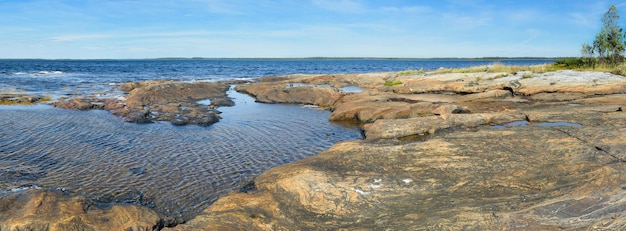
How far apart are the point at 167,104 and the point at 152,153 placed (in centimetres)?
1256

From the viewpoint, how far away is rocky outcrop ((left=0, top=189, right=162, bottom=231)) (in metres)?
6.02

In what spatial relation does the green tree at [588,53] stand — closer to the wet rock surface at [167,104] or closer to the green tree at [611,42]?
the green tree at [611,42]

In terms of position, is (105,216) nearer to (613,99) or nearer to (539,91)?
(613,99)

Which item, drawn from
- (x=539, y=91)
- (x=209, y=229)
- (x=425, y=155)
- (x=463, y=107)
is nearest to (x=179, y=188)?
(x=209, y=229)

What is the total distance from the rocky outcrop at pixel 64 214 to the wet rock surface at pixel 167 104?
1182 cm

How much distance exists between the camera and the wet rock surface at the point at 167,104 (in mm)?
20000

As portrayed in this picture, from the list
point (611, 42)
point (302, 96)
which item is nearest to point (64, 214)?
point (302, 96)

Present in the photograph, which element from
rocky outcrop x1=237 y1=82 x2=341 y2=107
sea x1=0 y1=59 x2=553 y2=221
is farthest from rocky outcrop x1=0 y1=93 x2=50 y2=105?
rocky outcrop x1=237 y1=82 x2=341 y2=107

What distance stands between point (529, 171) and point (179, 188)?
784cm

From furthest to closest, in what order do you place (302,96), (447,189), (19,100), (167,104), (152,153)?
(302,96)
(19,100)
(167,104)
(152,153)
(447,189)

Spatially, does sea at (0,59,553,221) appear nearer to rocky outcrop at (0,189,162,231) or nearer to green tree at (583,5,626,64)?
rocky outcrop at (0,189,162,231)

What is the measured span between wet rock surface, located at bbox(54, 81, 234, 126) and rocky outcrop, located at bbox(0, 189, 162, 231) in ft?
38.8

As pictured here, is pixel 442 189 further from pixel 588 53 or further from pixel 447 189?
pixel 588 53

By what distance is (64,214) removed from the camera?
6.32 m
